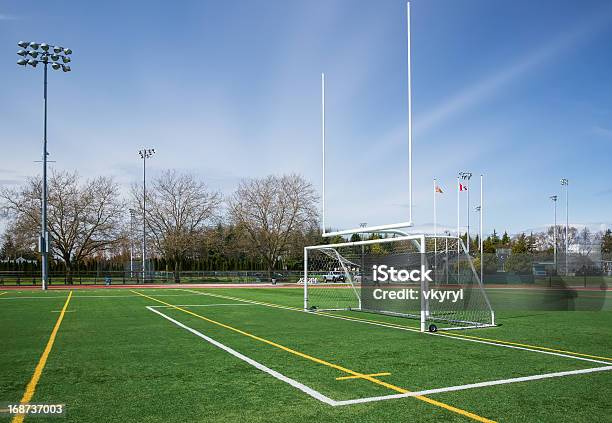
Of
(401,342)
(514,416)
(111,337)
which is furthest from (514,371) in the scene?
(111,337)

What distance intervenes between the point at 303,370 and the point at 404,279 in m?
13.6

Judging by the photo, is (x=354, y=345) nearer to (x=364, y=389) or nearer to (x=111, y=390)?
(x=364, y=389)

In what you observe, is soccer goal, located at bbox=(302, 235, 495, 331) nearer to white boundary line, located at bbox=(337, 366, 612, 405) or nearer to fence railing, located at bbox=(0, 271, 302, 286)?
white boundary line, located at bbox=(337, 366, 612, 405)

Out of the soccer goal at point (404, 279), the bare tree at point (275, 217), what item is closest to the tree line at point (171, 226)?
the bare tree at point (275, 217)

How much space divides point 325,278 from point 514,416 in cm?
2660

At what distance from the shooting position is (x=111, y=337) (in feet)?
36.0

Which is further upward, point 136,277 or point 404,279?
point 404,279

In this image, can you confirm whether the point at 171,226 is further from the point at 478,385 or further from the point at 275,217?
the point at 478,385

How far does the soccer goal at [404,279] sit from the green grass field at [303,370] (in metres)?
2.06

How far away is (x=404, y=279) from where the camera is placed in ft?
67.2

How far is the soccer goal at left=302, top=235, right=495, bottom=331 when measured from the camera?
46.9ft

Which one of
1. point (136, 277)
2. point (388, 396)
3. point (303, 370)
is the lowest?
point (136, 277)

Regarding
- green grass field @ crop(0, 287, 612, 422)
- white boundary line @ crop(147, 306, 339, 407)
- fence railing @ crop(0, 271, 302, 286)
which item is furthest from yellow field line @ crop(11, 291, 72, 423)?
fence railing @ crop(0, 271, 302, 286)

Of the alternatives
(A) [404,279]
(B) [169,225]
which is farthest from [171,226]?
(A) [404,279]
